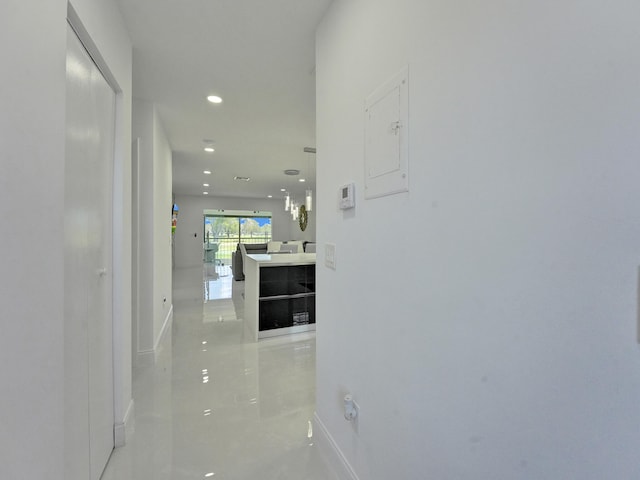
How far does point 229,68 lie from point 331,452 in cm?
278

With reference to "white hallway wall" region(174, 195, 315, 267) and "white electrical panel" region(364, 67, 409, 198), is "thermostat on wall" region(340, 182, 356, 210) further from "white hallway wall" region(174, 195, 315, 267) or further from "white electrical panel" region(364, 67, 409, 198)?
"white hallway wall" region(174, 195, 315, 267)

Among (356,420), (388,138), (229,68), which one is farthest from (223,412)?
(229,68)

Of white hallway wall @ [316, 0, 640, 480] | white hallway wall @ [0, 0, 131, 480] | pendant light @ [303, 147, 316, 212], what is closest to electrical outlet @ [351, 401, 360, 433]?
white hallway wall @ [316, 0, 640, 480]

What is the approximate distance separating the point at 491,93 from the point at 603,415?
2.49 ft

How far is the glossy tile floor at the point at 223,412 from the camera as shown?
5.45 ft

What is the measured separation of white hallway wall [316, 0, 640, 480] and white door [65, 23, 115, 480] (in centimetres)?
126

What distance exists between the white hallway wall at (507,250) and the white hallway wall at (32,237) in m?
1.14

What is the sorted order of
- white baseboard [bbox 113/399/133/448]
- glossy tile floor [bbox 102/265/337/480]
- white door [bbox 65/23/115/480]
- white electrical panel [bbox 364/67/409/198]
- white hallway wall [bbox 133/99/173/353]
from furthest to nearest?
white hallway wall [bbox 133/99/173/353]
white baseboard [bbox 113/399/133/448]
glossy tile floor [bbox 102/265/337/480]
white door [bbox 65/23/115/480]
white electrical panel [bbox 364/67/409/198]

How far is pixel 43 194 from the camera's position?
3.07 ft

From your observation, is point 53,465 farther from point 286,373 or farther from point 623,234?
point 286,373

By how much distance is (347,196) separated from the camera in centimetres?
152

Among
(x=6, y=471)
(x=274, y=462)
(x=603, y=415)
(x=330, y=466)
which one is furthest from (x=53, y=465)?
(x=603, y=415)

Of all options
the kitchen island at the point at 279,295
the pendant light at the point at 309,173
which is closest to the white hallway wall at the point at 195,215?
the pendant light at the point at 309,173

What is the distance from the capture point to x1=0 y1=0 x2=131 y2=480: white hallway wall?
771 mm
